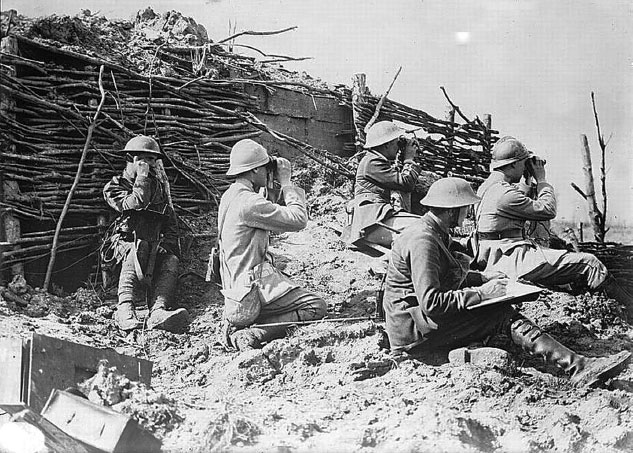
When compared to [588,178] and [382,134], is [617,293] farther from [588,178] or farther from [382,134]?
[588,178]

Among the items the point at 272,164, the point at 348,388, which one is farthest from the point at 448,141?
the point at 348,388

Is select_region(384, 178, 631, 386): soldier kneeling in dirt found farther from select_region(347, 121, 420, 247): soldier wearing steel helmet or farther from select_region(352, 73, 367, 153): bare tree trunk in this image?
select_region(352, 73, 367, 153): bare tree trunk

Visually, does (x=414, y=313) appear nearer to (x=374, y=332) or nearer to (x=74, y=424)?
(x=374, y=332)

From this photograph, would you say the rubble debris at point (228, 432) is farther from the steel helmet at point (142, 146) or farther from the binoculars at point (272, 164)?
the steel helmet at point (142, 146)

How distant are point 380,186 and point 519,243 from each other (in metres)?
1.27

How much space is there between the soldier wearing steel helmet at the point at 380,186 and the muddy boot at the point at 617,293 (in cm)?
164

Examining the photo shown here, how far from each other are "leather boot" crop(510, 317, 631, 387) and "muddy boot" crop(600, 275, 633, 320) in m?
1.55

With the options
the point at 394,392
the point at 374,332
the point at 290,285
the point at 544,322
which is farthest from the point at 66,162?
the point at 544,322

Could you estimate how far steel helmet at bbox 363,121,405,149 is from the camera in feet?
20.8

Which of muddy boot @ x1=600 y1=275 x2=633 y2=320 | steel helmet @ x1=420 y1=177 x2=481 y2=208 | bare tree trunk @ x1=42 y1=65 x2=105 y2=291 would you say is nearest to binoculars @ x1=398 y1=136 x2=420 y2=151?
steel helmet @ x1=420 y1=177 x2=481 y2=208

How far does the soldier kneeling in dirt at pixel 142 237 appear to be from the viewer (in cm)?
598

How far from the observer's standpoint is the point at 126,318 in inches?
227

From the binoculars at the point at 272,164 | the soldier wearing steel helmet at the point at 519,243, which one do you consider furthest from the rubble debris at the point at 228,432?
the soldier wearing steel helmet at the point at 519,243

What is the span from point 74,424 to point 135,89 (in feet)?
12.2
